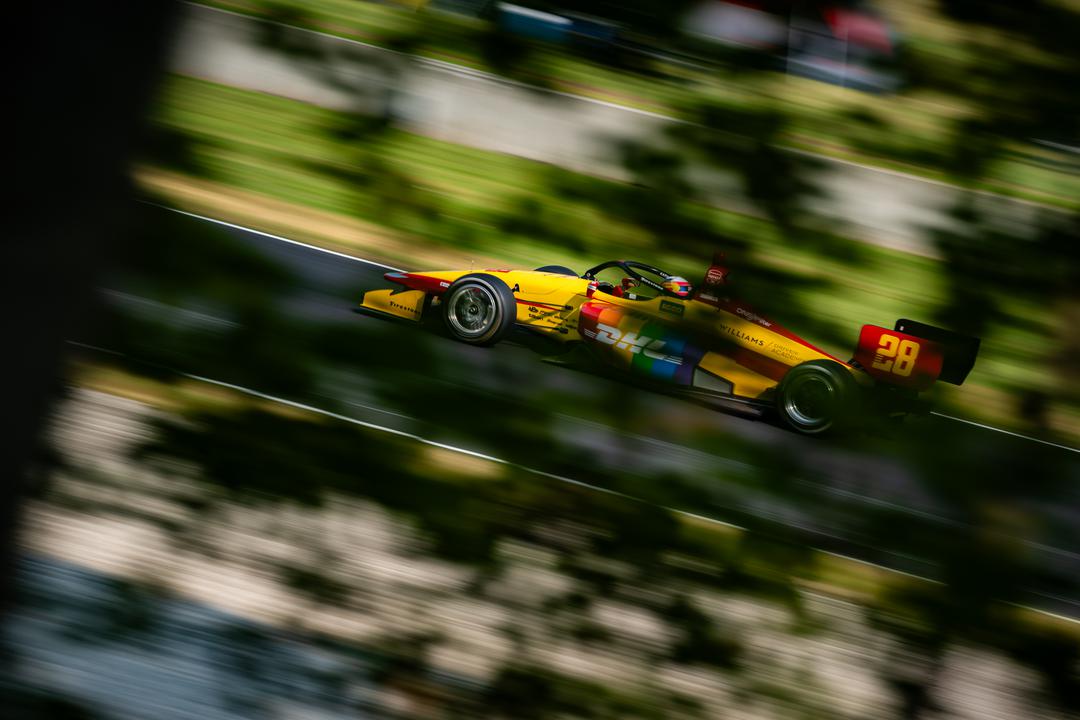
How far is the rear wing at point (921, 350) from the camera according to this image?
1.32 metres

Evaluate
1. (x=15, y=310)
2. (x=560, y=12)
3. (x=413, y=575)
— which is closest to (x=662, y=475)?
(x=413, y=575)

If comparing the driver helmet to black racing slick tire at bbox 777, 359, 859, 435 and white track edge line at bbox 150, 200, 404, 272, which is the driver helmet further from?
white track edge line at bbox 150, 200, 404, 272

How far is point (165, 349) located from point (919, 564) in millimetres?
1126

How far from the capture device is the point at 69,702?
1.49 m

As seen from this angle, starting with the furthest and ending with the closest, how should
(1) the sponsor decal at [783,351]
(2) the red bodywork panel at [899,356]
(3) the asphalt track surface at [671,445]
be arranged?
(1) the sponsor decal at [783,351]
(3) the asphalt track surface at [671,445]
(2) the red bodywork panel at [899,356]

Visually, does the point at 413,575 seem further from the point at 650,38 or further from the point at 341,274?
the point at 650,38

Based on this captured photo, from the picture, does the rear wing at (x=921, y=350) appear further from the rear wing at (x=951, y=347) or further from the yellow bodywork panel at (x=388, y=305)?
the yellow bodywork panel at (x=388, y=305)

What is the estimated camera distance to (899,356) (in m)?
1.32

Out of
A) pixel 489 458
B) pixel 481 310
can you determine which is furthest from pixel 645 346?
pixel 481 310

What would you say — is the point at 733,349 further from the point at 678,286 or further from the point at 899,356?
the point at 899,356

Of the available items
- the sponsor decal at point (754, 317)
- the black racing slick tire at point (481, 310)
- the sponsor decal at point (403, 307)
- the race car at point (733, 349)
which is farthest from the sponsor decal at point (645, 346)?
the sponsor decal at point (403, 307)

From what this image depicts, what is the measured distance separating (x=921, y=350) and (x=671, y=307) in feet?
1.17

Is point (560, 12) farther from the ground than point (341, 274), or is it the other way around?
point (560, 12)

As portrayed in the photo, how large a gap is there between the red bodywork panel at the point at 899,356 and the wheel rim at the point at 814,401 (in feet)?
0.22
